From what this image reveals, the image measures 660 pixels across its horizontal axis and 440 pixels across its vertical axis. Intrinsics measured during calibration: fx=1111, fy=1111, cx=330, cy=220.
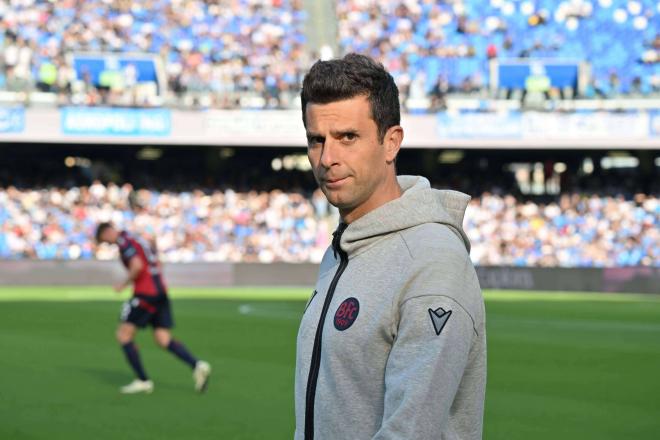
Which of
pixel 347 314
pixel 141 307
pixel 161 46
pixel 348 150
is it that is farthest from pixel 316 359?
pixel 161 46

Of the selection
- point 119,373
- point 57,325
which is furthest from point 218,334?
point 119,373

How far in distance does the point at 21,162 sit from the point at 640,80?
23.6 metres

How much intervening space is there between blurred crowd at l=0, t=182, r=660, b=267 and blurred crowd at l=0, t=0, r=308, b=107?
3832mm

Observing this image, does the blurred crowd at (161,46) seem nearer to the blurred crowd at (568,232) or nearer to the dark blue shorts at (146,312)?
the blurred crowd at (568,232)

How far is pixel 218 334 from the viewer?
20.3 m

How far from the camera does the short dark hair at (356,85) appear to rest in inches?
110

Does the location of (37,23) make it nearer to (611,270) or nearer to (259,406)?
(611,270)

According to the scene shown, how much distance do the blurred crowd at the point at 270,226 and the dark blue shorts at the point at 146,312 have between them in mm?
25740

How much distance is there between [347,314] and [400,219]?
1.00ft

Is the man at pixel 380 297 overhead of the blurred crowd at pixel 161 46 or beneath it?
overhead

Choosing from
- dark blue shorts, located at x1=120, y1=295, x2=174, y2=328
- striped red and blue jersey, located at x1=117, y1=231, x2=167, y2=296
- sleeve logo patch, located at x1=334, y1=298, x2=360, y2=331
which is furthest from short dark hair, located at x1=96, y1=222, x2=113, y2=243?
sleeve logo patch, located at x1=334, y1=298, x2=360, y2=331

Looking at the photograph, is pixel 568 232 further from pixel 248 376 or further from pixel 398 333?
pixel 398 333

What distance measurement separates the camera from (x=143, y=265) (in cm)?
1319

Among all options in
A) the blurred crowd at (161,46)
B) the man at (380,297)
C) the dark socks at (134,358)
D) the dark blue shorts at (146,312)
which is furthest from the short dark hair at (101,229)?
the blurred crowd at (161,46)
